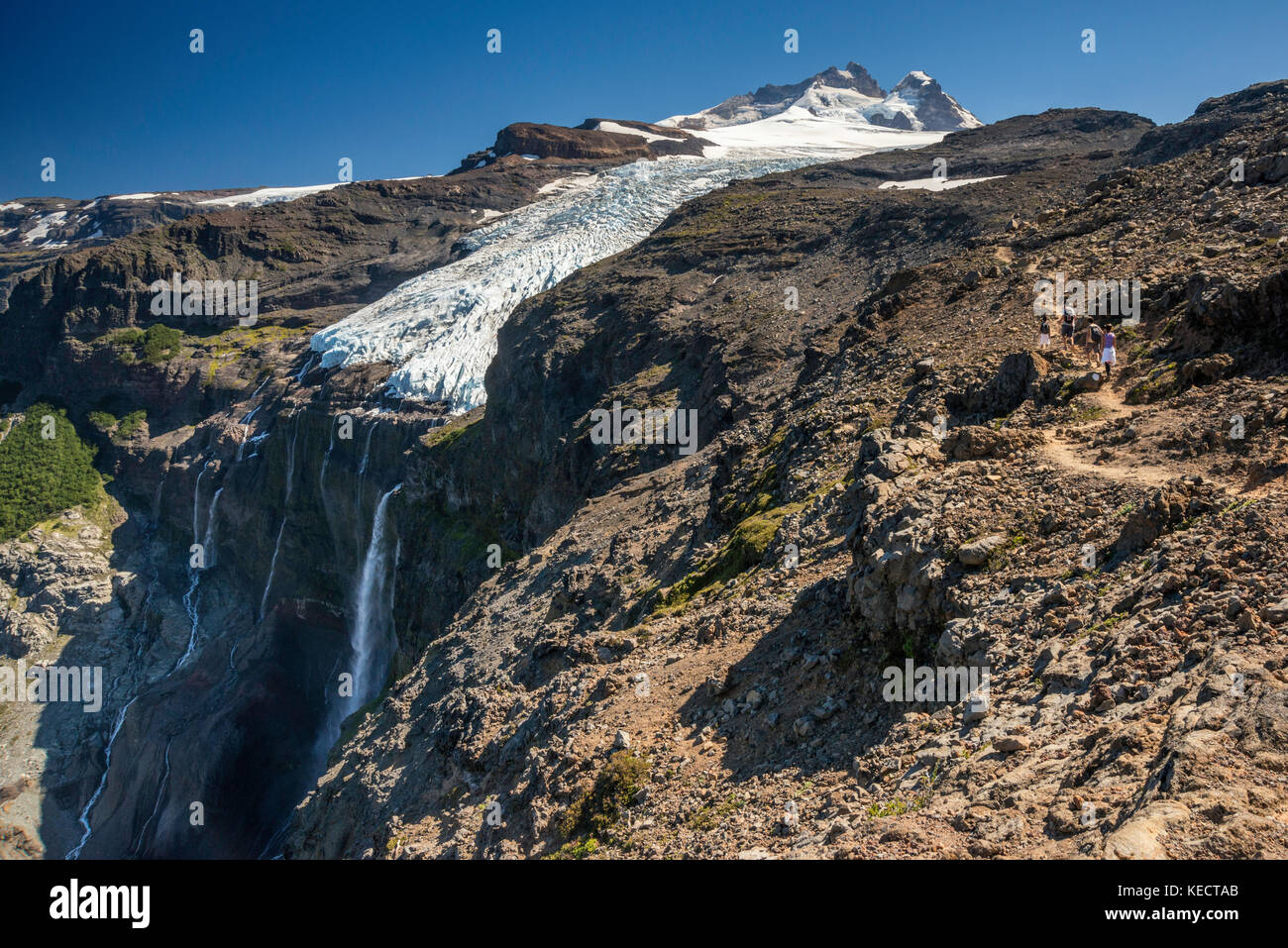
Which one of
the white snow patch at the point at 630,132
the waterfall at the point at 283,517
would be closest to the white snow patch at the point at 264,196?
the white snow patch at the point at 630,132

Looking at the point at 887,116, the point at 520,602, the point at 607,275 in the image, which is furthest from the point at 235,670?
the point at 887,116

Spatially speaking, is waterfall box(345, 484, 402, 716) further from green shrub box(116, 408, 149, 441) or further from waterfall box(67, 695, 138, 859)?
green shrub box(116, 408, 149, 441)

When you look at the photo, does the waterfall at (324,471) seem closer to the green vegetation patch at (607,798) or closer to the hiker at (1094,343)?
the green vegetation patch at (607,798)

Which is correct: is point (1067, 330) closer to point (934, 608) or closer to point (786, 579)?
point (786, 579)

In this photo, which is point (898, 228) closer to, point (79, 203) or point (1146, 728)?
point (1146, 728)

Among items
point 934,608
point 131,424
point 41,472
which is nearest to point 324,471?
point 131,424

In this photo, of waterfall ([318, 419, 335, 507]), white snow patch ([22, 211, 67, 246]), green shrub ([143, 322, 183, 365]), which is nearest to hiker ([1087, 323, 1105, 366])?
waterfall ([318, 419, 335, 507])
